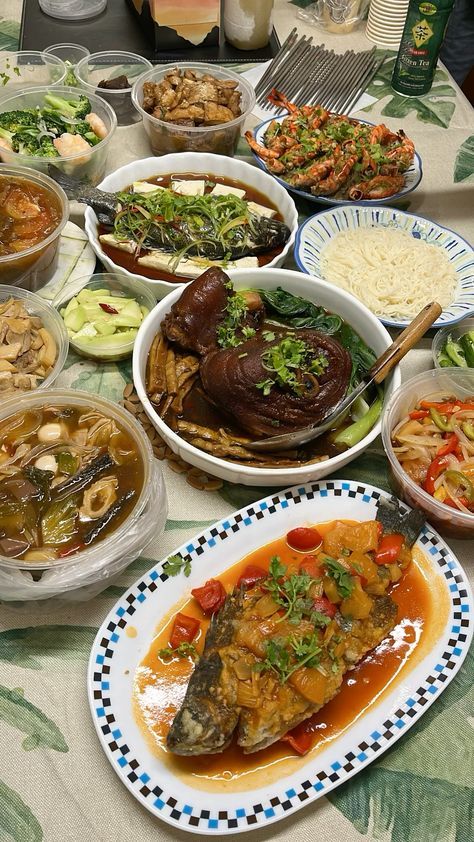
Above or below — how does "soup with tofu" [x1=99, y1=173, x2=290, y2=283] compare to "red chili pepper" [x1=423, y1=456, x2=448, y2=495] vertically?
above

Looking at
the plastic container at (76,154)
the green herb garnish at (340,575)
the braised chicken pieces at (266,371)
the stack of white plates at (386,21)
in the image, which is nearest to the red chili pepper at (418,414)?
the braised chicken pieces at (266,371)

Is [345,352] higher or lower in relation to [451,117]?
lower

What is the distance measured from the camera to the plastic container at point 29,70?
3846 mm

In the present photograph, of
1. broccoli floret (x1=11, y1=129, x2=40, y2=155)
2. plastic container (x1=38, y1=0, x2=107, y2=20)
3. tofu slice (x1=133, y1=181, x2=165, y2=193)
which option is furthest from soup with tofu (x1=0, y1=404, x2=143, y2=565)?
plastic container (x1=38, y1=0, x2=107, y2=20)

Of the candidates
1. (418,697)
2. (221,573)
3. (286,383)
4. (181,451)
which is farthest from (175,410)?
(418,697)

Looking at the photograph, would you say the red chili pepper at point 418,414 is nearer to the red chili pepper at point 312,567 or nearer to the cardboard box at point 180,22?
the red chili pepper at point 312,567

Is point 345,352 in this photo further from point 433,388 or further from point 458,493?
point 458,493

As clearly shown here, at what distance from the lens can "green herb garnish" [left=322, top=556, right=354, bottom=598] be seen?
198 cm

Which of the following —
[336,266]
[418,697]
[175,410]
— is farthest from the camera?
[336,266]

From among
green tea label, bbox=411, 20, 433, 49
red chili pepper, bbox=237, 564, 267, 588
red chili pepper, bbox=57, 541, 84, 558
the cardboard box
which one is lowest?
red chili pepper, bbox=237, 564, 267, 588

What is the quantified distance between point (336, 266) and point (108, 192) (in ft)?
3.81

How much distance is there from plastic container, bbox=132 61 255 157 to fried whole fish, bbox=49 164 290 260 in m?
0.56

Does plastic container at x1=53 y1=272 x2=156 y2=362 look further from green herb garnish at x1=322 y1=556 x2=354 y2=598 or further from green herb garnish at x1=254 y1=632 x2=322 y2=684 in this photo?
green herb garnish at x1=254 y1=632 x2=322 y2=684

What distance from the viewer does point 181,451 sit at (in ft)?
7.62
